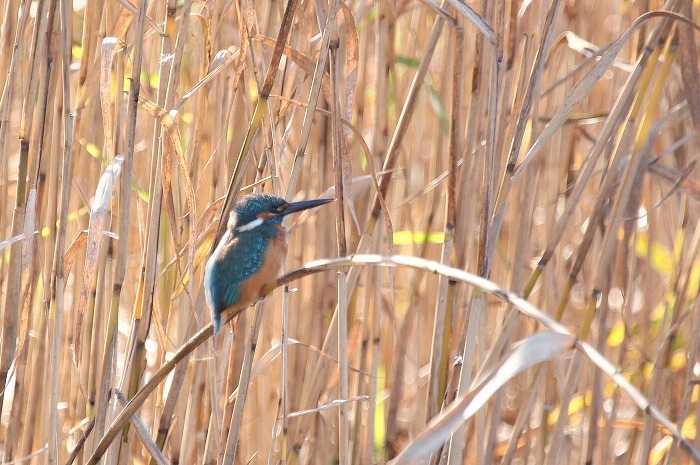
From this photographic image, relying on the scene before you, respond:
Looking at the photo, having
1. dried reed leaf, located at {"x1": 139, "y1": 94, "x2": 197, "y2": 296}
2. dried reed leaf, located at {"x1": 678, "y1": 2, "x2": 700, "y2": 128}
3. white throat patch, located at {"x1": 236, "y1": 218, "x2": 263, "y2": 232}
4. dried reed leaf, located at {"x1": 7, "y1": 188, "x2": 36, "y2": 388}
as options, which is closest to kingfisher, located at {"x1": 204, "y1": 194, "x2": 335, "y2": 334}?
white throat patch, located at {"x1": 236, "y1": 218, "x2": 263, "y2": 232}

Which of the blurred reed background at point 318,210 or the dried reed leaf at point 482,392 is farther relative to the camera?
the blurred reed background at point 318,210

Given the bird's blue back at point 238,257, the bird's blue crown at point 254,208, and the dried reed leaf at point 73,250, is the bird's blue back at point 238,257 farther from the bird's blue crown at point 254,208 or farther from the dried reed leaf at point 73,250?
the dried reed leaf at point 73,250

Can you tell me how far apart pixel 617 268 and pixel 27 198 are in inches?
82.8

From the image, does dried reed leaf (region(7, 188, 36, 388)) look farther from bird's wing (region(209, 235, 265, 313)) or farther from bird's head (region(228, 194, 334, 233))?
bird's head (region(228, 194, 334, 233))

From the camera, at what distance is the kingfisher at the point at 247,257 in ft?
6.75

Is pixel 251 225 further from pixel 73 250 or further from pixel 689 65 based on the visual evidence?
pixel 689 65

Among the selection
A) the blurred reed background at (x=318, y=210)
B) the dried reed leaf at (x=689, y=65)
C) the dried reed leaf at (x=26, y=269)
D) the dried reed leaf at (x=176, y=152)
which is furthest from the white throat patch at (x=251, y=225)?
the dried reed leaf at (x=689, y=65)

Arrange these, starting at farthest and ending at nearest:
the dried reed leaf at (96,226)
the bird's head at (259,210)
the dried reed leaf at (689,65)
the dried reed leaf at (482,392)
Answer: the bird's head at (259,210) < the dried reed leaf at (689,65) < the dried reed leaf at (96,226) < the dried reed leaf at (482,392)

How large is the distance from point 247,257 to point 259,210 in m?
0.15

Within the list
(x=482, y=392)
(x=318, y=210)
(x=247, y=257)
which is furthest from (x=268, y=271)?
(x=482, y=392)

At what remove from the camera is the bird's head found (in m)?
1.95

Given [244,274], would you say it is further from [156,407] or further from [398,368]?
[398,368]

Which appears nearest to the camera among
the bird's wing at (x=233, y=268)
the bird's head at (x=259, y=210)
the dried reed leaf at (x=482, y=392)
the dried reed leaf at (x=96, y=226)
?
the dried reed leaf at (x=482, y=392)

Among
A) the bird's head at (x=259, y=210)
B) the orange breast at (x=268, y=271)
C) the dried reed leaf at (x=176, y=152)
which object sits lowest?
the orange breast at (x=268, y=271)
